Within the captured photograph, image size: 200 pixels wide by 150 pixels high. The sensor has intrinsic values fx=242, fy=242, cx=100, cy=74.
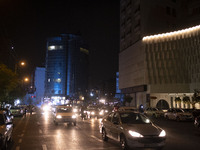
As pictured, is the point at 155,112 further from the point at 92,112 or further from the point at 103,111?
the point at 92,112

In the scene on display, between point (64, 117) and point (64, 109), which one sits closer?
Result: point (64, 117)

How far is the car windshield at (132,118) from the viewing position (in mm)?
10658

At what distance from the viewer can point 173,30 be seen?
59.5m

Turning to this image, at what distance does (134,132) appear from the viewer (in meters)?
9.31

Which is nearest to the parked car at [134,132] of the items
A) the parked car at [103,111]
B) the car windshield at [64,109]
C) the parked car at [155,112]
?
the car windshield at [64,109]

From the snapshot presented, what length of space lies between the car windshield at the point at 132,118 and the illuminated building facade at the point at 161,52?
4070 cm

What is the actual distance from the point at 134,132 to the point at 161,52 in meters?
53.4

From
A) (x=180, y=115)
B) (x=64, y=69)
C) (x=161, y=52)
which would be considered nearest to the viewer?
(x=180, y=115)

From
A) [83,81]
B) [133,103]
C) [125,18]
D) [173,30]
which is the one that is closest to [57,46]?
[83,81]

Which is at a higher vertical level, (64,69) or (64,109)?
(64,69)

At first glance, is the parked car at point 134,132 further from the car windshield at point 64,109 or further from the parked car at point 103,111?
the parked car at point 103,111

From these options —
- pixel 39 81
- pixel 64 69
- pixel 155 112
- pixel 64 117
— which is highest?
pixel 64 69

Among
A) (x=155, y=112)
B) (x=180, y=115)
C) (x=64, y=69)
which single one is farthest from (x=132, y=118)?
(x=64, y=69)

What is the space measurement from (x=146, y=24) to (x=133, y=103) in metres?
23.0
